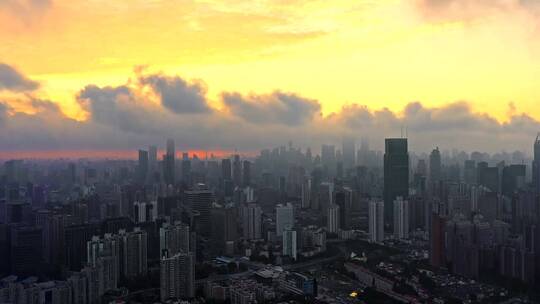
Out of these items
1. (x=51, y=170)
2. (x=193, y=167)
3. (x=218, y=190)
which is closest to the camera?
(x=51, y=170)

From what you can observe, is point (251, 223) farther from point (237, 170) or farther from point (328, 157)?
point (328, 157)

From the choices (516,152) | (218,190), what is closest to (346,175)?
(218,190)

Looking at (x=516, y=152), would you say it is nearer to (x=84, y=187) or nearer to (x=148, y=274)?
(x=148, y=274)

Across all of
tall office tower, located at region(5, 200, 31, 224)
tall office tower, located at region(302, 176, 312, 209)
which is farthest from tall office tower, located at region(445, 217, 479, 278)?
tall office tower, located at region(5, 200, 31, 224)

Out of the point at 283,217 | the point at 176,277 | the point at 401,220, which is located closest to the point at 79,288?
the point at 176,277

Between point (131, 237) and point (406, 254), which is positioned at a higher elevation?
point (131, 237)
